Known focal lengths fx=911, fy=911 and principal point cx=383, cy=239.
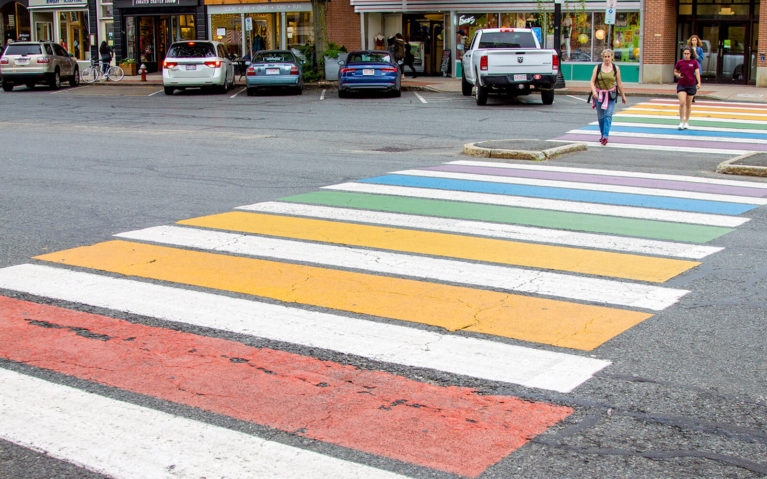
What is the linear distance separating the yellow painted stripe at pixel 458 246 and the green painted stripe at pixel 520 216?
3.09 ft

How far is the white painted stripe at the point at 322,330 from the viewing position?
526cm

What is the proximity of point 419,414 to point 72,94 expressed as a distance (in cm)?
3020

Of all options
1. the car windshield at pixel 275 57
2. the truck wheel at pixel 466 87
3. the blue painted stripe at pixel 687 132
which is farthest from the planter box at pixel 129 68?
the blue painted stripe at pixel 687 132

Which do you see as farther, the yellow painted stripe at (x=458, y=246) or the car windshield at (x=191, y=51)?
the car windshield at (x=191, y=51)

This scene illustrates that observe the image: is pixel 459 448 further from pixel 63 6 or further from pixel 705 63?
pixel 63 6

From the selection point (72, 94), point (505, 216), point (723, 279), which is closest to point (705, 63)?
point (72, 94)

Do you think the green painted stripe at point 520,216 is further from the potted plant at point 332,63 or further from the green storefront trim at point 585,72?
the green storefront trim at point 585,72

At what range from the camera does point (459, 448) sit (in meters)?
4.25

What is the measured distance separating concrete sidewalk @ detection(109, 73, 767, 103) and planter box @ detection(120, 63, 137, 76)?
8534 mm

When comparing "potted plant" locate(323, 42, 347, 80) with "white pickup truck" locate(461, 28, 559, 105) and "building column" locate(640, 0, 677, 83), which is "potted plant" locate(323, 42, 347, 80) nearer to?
"white pickup truck" locate(461, 28, 559, 105)

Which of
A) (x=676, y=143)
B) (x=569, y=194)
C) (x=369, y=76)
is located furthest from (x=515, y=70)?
(x=569, y=194)

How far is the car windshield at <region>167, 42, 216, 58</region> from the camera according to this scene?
99.5ft

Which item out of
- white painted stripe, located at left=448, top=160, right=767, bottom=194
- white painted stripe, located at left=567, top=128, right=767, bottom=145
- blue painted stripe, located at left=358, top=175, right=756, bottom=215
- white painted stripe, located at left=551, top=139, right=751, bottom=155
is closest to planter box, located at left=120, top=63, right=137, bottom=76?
white painted stripe, located at left=567, top=128, right=767, bottom=145

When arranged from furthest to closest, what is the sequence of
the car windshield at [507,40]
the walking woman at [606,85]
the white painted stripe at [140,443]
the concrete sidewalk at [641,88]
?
the concrete sidewalk at [641,88] → the car windshield at [507,40] → the walking woman at [606,85] → the white painted stripe at [140,443]
